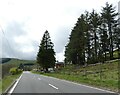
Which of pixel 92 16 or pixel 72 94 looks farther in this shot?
pixel 92 16

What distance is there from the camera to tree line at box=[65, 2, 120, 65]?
77.8 m

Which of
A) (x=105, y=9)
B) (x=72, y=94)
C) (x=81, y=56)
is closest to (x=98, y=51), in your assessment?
(x=81, y=56)

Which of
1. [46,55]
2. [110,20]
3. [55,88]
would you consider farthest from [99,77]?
[46,55]

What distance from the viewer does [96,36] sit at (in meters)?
82.1

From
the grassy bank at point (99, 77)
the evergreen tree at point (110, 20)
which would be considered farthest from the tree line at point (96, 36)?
the grassy bank at point (99, 77)

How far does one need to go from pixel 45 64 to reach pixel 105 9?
28.3 metres

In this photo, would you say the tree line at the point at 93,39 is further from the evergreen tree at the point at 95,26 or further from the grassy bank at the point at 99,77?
the grassy bank at the point at 99,77

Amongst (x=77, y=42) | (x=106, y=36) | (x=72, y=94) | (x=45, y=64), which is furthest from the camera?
(x=45, y=64)

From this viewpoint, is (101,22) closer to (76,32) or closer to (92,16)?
(92,16)

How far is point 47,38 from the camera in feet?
327

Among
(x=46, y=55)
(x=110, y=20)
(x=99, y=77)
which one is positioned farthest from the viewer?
(x=46, y=55)

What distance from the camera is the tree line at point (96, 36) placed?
77812 millimetres

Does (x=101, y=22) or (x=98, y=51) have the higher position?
(x=101, y=22)

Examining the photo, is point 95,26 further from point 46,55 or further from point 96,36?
point 46,55
